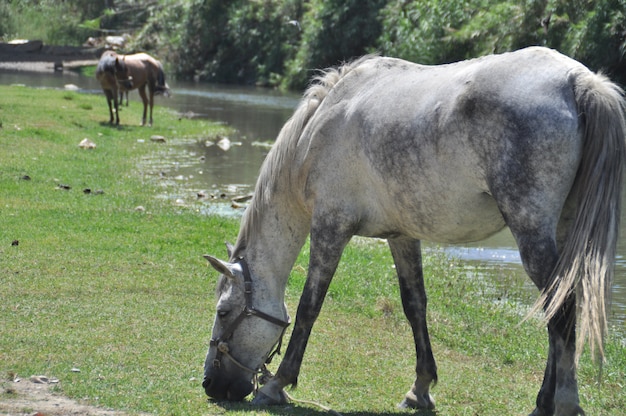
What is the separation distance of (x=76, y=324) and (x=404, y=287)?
8.71 feet

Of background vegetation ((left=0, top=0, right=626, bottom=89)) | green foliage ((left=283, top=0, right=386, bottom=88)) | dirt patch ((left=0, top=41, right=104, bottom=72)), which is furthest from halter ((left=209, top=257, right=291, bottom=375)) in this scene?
dirt patch ((left=0, top=41, right=104, bottom=72))

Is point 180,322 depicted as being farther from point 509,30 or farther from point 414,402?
point 509,30

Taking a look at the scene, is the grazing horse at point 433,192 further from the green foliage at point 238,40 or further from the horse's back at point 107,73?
the green foliage at point 238,40

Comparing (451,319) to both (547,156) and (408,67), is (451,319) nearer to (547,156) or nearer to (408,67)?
(408,67)

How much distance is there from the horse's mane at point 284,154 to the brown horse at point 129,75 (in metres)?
16.9

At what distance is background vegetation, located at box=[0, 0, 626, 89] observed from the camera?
2644 cm

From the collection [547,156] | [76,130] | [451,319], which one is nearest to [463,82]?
[547,156]

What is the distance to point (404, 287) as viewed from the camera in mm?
6066

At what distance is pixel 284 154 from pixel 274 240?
1.88 feet

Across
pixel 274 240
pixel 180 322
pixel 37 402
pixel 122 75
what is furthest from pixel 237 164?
pixel 37 402

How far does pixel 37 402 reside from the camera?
518 centimetres

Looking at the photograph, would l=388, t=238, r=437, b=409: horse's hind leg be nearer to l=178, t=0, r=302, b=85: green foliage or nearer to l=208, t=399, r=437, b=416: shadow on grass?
l=208, t=399, r=437, b=416: shadow on grass

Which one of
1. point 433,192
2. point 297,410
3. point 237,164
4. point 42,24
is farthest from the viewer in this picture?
point 42,24

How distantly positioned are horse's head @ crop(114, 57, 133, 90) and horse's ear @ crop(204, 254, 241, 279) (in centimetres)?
1753
